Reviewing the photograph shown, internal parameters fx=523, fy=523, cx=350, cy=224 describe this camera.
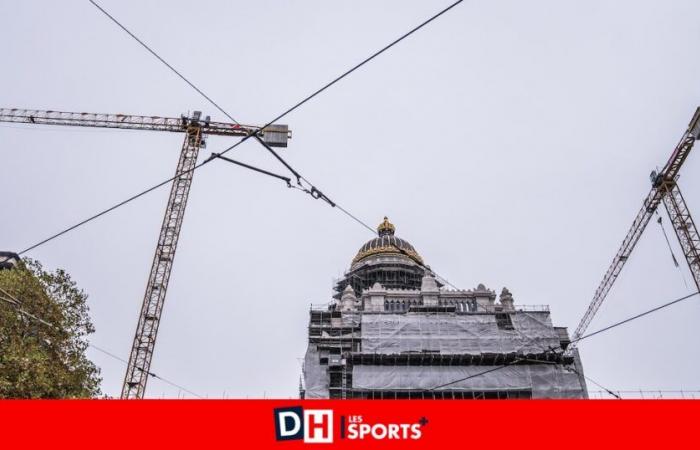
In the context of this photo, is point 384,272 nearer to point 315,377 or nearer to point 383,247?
point 383,247

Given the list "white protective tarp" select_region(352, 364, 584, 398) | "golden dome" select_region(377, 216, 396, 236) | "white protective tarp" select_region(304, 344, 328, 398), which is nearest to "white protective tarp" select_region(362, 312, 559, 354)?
"white protective tarp" select_region(352, 364, 584, 398)

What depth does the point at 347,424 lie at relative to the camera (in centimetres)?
938

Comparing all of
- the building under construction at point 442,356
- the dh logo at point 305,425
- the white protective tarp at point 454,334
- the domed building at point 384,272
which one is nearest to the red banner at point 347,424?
the dh logo at point 305,425

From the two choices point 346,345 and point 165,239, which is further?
point 346,345

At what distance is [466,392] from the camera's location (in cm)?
4959

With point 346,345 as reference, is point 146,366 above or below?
below

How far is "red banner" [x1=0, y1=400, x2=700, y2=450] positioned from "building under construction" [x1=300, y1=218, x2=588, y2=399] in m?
37.4

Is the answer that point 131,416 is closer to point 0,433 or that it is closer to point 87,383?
point 0,433

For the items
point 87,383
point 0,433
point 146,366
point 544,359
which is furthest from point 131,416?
point 544,359

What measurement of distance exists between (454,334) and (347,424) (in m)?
44.5

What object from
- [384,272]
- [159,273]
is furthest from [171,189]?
[384,272]

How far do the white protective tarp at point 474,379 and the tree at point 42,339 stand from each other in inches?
991

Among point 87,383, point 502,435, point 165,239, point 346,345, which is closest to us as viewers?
point 502,435

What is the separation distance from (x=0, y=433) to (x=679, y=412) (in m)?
12.1
